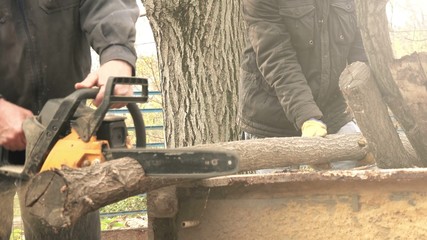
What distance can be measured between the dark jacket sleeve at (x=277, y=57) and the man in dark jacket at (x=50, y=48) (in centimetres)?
134

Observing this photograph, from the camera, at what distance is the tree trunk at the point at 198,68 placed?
506cm

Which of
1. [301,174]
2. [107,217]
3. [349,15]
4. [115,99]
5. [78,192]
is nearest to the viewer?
[78,192]

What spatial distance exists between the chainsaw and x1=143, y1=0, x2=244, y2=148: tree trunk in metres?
2.74

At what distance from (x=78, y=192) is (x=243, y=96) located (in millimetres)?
2371

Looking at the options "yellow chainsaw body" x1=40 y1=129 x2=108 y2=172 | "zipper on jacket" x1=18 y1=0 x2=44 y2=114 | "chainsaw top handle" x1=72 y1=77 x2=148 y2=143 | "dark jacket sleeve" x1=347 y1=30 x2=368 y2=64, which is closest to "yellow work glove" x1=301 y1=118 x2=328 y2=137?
"dark jacket sleeve" x1=347 y1=30 x2=368 y2=64

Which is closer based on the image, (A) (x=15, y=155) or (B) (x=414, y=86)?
(A) (x=15, y=155)

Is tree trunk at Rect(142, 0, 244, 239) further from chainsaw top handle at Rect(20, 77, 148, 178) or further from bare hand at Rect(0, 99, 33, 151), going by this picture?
chainsaw top handle at Rect(20, 77, 148, 178)

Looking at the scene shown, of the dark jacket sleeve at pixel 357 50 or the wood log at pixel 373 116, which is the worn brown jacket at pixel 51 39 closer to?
the wood log at pixel 373 116

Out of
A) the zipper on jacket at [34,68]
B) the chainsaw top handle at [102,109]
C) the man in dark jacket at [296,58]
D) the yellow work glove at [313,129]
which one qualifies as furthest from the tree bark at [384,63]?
the zipper on jacket at [34,68]

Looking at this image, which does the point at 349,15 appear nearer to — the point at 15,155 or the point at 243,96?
the point at 243,96

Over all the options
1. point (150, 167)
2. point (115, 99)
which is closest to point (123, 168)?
point (150, 167)

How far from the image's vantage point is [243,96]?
4320 mm

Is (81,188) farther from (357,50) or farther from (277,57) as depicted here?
(357,50)

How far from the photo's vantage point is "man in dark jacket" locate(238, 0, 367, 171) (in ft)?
13.1
